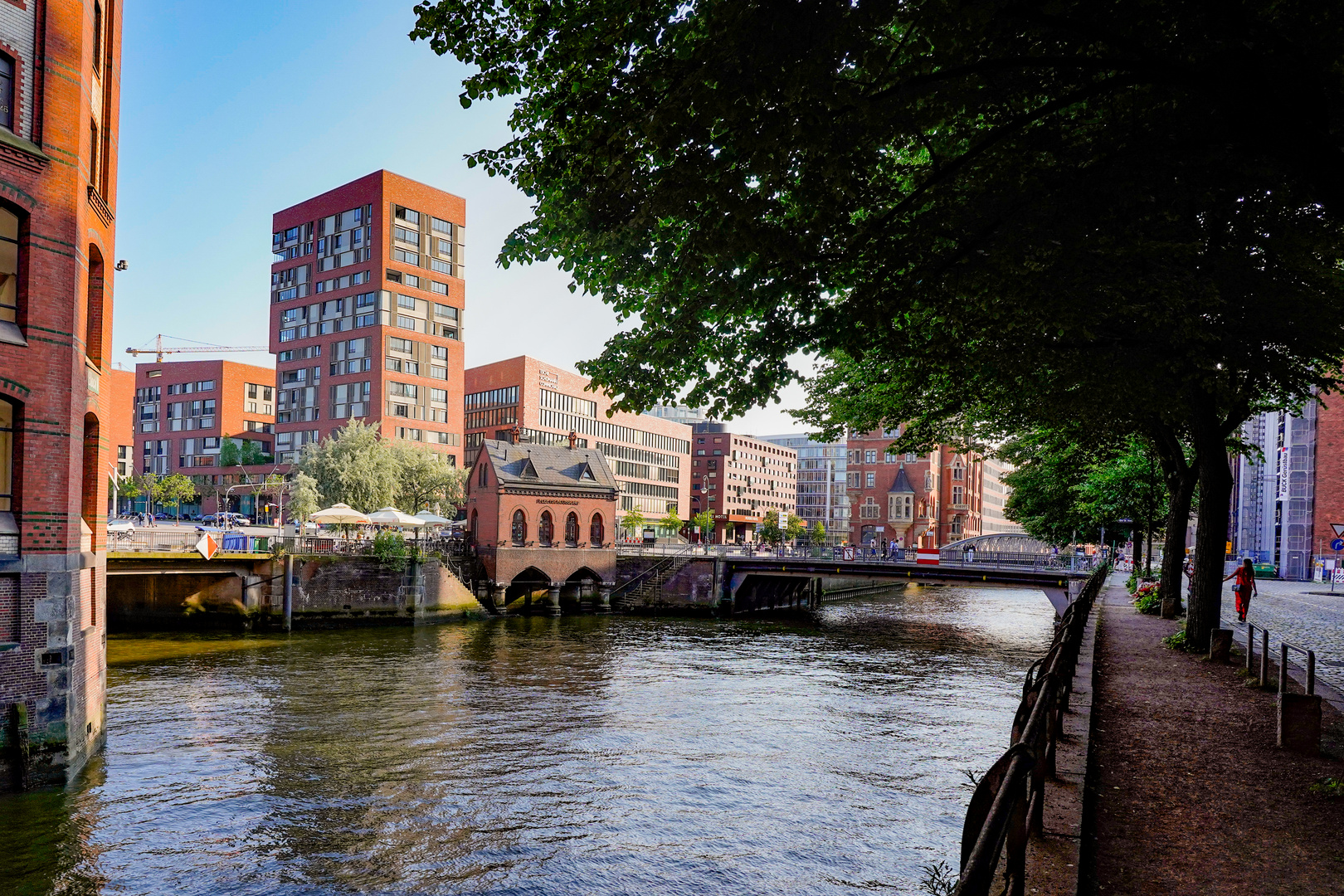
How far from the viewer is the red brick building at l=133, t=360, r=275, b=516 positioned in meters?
113

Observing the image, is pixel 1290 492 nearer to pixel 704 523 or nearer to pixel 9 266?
pixel 9 266

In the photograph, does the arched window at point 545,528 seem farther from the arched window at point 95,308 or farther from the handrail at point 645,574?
the arched window at point 95,308

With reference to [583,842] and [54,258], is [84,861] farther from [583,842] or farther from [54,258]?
[54,258]

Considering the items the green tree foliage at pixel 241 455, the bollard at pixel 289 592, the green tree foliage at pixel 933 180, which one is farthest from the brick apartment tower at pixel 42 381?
the green tree foliage at pixel 241 455

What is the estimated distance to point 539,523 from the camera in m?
58.6

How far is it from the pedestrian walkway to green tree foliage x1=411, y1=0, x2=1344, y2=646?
5.04 metres

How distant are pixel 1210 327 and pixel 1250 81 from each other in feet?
28.5

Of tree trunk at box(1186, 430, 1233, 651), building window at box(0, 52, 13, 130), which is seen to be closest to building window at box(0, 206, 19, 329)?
building window at box(0, 52, 13, 130)

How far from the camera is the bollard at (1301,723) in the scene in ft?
33.3

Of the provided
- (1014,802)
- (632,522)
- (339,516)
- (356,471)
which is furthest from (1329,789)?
(632,522)

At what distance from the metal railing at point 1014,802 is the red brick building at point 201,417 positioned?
112 metres

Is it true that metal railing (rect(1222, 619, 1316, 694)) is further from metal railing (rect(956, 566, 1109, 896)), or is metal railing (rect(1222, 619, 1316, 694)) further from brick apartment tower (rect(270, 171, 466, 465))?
brick apartment tower (rect(270, 171, 466, 465))

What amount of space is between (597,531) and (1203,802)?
54358mm

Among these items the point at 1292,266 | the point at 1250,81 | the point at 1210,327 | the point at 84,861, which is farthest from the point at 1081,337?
the point at 84,861
